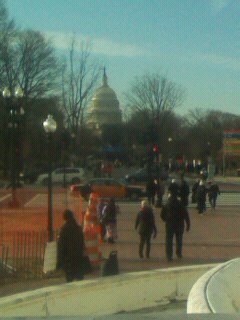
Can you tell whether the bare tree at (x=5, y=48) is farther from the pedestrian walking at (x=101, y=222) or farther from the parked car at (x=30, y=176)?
the pedestrian walking at (x=101, y=222)

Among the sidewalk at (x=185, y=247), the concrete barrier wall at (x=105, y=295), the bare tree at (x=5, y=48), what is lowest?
the sidewalk at (x=185, y=247)

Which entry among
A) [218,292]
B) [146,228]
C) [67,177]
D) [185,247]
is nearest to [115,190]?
[67,177]

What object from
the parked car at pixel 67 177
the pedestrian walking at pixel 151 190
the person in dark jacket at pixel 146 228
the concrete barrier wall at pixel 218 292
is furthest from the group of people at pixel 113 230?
the parked car at pixel 67 177

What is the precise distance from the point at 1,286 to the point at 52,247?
80.2 inches

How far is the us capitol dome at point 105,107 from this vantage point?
11750 centimetres

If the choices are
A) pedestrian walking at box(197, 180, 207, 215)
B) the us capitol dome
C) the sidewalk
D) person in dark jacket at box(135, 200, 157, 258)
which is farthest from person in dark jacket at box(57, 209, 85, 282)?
the us capitol dome

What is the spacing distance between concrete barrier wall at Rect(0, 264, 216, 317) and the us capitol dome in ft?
328

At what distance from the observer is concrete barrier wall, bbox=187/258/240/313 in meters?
8.48

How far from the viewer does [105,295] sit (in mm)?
12242

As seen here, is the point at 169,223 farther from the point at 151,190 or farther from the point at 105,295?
the point at 151,190

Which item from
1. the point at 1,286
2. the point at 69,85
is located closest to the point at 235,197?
the point at 69,85

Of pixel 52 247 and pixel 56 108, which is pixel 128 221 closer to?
pixel 52 247

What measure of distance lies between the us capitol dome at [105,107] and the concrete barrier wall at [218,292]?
103 m

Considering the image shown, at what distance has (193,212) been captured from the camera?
111ft
